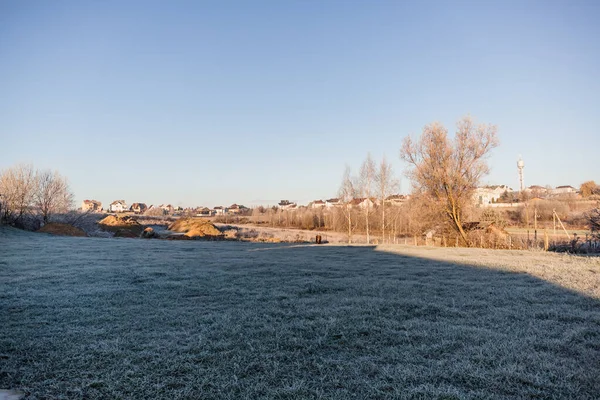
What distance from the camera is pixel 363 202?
103ft

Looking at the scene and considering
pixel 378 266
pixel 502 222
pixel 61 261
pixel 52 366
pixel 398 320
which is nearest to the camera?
pixel 52 366

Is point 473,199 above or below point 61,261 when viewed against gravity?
above

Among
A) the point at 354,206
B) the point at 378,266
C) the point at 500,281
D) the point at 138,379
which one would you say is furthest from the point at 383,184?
the point at 138,379

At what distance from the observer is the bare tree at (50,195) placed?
96.9 ft

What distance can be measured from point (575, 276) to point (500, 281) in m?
1.64

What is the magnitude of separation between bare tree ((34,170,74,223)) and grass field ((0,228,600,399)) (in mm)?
28347

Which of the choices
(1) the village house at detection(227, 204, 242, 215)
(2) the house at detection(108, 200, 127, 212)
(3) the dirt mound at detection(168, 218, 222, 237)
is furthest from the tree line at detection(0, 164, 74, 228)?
(2) the house at detection(108, 200, 127, 212)

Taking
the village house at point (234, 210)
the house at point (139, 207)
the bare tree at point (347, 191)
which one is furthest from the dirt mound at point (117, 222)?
the house at point (139, 207)

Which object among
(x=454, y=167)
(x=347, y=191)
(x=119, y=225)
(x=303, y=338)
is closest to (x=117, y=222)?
(x=119, y=225)

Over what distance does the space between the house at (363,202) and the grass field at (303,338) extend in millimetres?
24018

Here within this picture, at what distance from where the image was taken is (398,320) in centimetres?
396

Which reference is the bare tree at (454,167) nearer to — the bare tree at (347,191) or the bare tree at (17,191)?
the bare tree at (347,191)

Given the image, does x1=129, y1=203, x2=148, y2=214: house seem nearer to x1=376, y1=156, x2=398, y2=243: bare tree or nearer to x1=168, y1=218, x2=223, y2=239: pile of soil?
x1=168, y1=218, x2=223, y2=239: pile of soil

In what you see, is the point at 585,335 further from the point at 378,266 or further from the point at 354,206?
the point at 354,206
